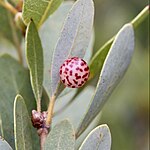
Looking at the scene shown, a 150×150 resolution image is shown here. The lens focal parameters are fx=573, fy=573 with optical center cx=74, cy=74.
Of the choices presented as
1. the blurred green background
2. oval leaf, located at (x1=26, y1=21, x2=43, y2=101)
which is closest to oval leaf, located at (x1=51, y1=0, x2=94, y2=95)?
oval leaf, located at (x1=26, y1=21, x2=43, y2=101)

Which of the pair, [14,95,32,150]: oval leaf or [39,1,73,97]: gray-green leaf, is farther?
[39,1,73,97]: gray-green leaf

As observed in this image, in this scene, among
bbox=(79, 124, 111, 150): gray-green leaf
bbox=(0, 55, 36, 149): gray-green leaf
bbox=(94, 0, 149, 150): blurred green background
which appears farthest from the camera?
bbox=(94, 0, 149, 150): blurred green background

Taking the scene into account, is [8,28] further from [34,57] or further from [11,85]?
[34,57]

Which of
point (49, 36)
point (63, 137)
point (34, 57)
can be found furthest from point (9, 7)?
point (63, 137)

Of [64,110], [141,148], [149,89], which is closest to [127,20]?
[149,89]

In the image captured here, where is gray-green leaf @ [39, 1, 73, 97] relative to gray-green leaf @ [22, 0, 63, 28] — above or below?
below

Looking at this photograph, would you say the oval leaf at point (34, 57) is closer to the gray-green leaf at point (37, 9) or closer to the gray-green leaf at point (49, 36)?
the gray-green leaf at point (37, 9)

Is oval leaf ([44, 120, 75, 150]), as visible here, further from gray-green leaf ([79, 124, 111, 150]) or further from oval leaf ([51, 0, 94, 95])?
oval leaf ([51, 0, 94, 95])

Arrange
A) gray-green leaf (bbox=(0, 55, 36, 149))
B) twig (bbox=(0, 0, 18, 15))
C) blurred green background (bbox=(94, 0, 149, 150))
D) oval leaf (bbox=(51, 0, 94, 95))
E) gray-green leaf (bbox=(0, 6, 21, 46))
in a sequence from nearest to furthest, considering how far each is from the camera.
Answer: oval leaf (bbox=(51, 0, 94, 95)), gray-green leaf (bbox=(0, 55, 36, 149)), twig (bbox=(0, 0, 18, 15)), gray-green leaf (bbox=(0, 6, 21, 46)), blurred green background (bbox=(94, 0, 149, 150))
